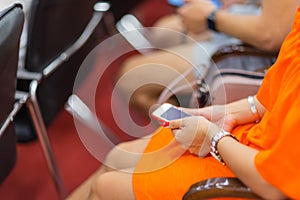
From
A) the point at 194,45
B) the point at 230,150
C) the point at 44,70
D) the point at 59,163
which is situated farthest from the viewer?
the point at 59,163

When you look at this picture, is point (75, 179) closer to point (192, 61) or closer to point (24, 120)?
point (24, 120)

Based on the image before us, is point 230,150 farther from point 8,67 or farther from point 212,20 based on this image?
point 212,20

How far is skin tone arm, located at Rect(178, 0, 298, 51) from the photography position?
1.43 m

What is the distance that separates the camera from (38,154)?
210 cm

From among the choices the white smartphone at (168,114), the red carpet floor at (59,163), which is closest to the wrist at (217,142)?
the white smartphone at (168,114)

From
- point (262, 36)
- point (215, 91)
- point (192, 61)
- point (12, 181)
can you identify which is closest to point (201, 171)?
point (215, 91)

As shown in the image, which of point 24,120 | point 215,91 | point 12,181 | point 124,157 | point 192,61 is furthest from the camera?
point 12,181

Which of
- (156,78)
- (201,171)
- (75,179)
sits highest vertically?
(201,171)

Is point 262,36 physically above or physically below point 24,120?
above

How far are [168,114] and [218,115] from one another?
0.16m

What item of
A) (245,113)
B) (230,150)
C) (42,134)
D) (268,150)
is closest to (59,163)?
(42,134)

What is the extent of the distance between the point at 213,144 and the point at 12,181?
111 centimetres

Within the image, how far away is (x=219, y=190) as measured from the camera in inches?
41.7

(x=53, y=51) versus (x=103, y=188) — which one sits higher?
(x=53, y=51)
